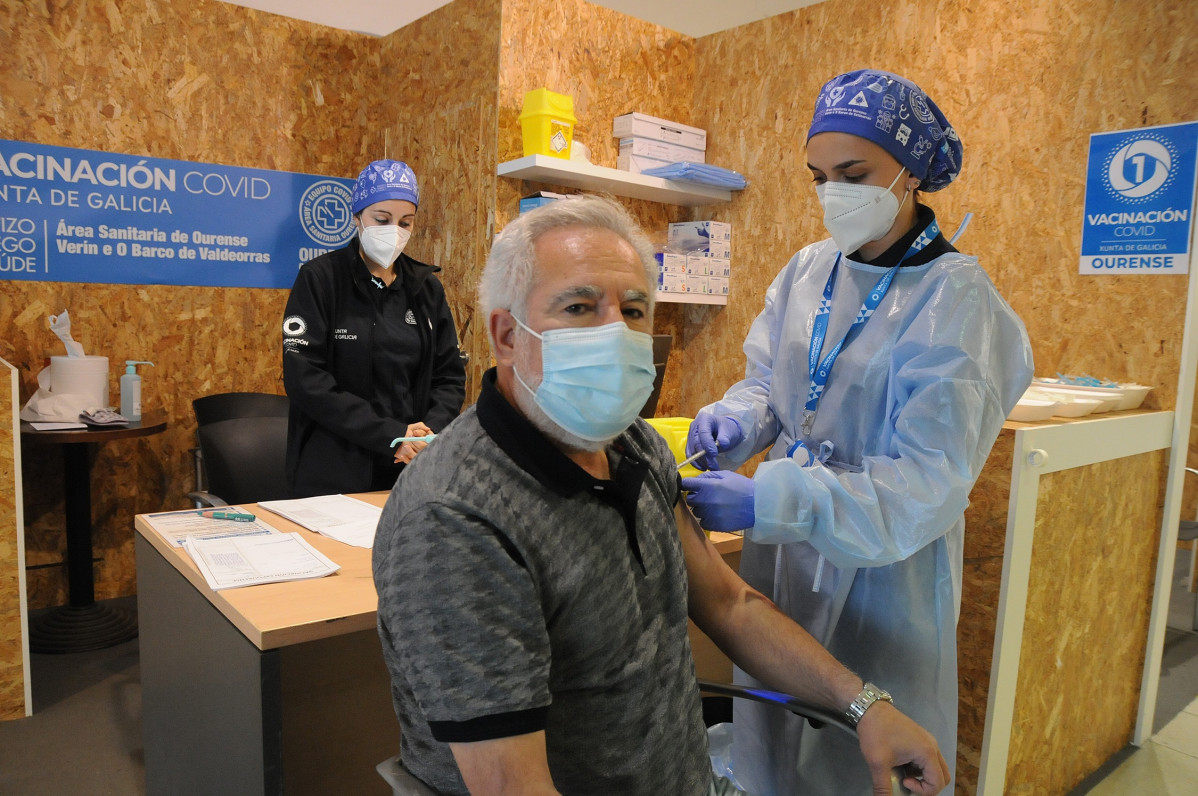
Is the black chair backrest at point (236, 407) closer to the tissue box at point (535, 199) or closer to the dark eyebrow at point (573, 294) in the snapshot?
the tissue box at point (535, 199)

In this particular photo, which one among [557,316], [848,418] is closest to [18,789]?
[557,316]

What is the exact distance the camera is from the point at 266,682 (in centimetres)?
139

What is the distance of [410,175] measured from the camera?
2812 millimetres

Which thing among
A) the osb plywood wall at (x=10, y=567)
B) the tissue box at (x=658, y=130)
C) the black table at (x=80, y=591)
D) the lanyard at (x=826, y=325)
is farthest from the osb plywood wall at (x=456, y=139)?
Result: the lanyard at (x=826, y=325)

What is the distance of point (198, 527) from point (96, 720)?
1.42 meters

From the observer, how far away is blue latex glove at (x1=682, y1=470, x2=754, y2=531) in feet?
4.53

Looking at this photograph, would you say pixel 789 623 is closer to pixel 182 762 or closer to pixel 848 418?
pixel 848 418

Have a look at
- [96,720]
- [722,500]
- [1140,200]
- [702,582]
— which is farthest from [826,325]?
[96,720]

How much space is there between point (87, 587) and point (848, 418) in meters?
3.43

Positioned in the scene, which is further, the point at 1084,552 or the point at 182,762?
the point at 1084,552

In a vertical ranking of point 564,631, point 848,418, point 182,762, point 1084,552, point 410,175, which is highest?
point 410,175

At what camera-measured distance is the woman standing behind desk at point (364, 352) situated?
2531 mm

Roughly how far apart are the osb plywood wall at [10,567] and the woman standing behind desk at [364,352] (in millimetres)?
954

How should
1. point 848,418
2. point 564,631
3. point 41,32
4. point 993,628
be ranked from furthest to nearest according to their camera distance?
point 41,32, point 993,628, point 848,418, point 564,631
